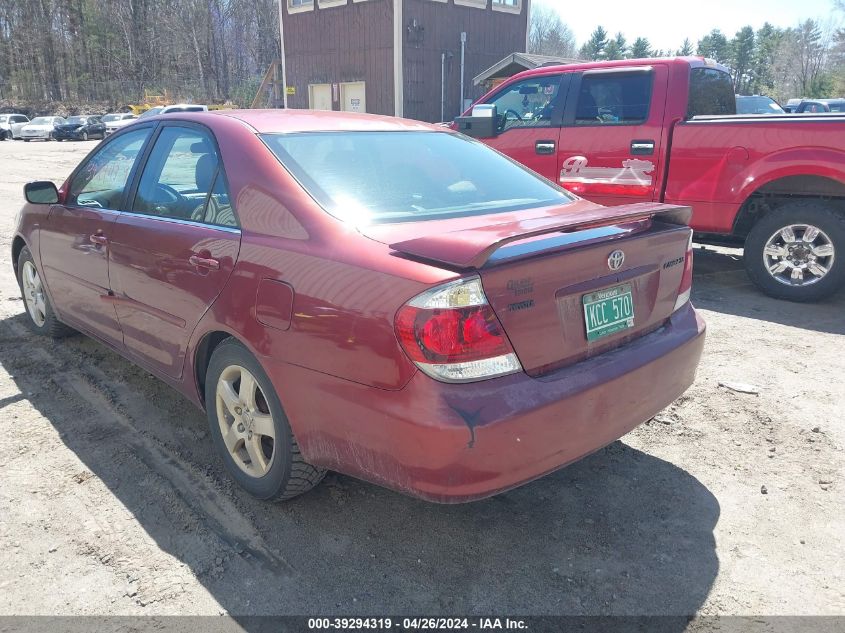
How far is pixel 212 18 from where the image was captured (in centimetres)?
6116

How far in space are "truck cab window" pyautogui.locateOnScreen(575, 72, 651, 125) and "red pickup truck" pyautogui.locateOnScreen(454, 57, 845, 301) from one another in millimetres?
10

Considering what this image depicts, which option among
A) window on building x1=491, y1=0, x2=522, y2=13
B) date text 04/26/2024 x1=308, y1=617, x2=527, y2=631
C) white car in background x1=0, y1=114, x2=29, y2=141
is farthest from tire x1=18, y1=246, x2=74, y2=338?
white car in background x1=0, y1=114, x2=29, y2=141

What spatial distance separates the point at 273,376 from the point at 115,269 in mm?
1571

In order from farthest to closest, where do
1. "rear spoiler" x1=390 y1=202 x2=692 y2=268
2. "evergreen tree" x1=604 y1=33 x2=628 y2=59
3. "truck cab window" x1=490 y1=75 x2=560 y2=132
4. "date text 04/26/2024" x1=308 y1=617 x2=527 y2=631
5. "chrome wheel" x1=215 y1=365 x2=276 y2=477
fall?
"evergreen tree" x1=604 y1=33 x2=628 y2=59 → "truck cab window" x1=490 y1=75 x2=560 y2=132 → "chrome wheel" x1=215 y1=365 x2=276 y2=477 → "date text 04/26/2024" x1=308 y1=617 x2=527 y2=631 → "rear spoiler" x1=390 y1=202 x2=692 y2=268

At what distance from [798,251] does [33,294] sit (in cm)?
626

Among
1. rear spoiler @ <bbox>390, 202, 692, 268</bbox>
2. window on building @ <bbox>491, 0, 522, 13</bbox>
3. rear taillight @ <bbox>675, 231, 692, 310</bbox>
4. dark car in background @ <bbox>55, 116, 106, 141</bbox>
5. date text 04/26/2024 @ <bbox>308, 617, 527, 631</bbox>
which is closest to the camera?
rear spoiler @ <bbox>390, 202, 692, 268</bbox>

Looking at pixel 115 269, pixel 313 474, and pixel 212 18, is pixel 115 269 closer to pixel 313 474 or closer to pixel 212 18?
pixel 313 474

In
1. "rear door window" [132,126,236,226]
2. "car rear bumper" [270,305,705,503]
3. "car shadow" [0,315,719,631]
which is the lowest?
"car shadow" [0,315,719,631]

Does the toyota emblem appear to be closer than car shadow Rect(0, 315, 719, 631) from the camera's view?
No

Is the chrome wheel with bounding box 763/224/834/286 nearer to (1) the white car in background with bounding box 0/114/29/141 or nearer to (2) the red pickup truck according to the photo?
(2) the red pickup truck

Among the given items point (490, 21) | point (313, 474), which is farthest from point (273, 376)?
point (490, 21)

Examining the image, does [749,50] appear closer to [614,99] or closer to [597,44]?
[597,44]

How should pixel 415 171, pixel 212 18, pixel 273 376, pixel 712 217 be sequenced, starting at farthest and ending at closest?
pixel 212 18 < pixel 712 217 < pixel 415 171 < pixel 273 376

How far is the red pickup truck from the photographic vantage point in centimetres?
553
